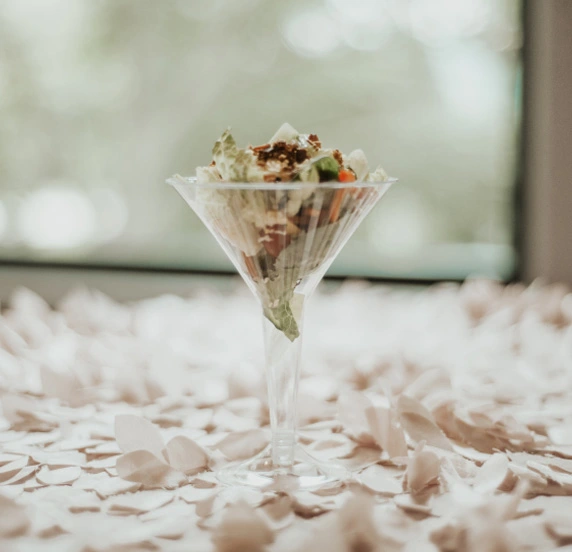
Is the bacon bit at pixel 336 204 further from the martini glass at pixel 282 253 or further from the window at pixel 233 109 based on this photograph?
the window at pixel 233 109

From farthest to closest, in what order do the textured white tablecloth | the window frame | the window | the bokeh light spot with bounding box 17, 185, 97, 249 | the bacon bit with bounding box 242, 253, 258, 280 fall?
the bokeh light spot with bounding box 17, 185, 97, 249, the window, the window frame, the bacon bit with bounding box 242, 253, 258, 280, the textured white tablecloth

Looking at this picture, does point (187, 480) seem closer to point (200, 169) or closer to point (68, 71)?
point (200, 169)

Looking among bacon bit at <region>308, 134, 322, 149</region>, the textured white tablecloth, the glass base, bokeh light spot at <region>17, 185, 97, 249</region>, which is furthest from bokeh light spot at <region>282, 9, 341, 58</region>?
the glass base

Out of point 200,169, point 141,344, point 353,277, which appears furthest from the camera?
point 353,277

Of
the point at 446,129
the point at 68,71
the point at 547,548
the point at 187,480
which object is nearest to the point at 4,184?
the point at 68,71

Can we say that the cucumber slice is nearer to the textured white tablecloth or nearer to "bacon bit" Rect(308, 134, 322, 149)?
"bacon bit" Rect(308, 134, 322, 149)

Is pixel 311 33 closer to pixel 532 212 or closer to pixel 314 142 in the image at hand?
pixel 532 212

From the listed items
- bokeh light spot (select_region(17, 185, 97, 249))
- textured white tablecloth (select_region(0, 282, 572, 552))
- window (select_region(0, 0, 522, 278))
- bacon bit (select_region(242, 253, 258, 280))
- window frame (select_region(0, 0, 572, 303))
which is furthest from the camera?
bokeh light spot (select_region(17, 185, 97, 249))

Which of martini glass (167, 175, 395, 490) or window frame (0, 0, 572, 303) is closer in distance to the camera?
martini glass (167, 175, 395, 490)

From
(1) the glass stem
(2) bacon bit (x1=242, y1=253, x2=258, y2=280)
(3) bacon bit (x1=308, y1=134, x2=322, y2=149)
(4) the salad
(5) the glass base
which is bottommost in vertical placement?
(5) the glass base
